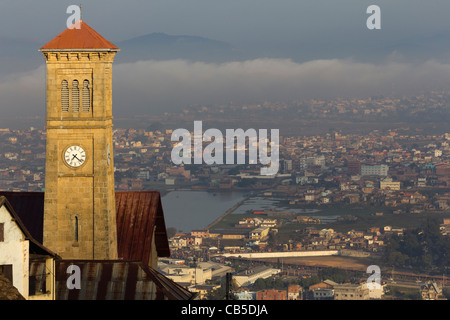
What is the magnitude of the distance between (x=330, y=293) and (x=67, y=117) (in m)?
→ 73.8

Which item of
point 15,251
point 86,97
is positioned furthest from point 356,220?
point 15,251

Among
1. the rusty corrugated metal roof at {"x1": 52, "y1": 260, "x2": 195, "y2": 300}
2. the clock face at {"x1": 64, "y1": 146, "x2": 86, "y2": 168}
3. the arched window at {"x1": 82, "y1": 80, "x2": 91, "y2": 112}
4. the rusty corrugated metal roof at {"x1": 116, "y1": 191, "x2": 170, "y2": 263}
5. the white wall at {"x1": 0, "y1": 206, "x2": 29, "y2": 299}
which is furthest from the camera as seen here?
the rusty corrugated metal roof at {"x1": 116, "y1": 191, "x2": 170, "y2": 263}

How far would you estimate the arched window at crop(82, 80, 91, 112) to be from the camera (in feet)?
95.2

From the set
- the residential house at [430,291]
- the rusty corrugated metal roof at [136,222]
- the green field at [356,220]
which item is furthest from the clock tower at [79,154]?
the green field at [356,220]

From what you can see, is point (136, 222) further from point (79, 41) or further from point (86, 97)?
point (79, 41)

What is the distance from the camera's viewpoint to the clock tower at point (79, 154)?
94.0 ft

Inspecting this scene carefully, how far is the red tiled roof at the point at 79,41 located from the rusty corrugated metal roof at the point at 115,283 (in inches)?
309

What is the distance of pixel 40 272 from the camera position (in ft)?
69.3

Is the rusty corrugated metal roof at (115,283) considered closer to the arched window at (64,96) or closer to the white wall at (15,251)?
the white wall at (15,251)

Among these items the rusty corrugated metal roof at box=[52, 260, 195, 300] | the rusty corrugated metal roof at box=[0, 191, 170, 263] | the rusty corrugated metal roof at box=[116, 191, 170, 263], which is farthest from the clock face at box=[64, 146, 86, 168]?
the rusty corrugated metal roof at box=[52, 260, 195, 300]

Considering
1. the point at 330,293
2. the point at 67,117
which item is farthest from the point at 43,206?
the point at 330,293

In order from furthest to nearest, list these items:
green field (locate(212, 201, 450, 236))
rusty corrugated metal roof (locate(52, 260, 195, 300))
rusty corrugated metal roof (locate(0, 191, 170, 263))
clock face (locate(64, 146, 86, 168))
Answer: green field (locate(212, 201, 450, 236)) → rusty corrugated metal roof (locate(0, 191, 170, 263)) → clock face (locate(64, 146, 86, 168)) → rusty corrugated metal roof (locate(52, 260, 195, 300))

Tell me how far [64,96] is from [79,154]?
1699 millimetres

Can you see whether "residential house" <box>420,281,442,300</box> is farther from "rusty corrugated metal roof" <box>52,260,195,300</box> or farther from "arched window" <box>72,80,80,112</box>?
"rusty corrugated metal roof" <box>52,260,195,300</box>
